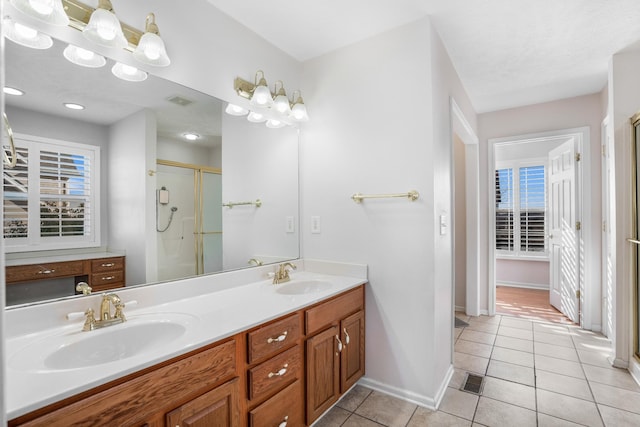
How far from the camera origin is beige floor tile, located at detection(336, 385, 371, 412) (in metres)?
1.96

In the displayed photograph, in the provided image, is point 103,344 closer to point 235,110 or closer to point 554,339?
point 235,110

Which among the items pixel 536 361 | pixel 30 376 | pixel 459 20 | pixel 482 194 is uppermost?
pixel 459 20

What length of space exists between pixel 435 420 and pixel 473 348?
121 cm

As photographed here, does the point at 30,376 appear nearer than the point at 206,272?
Yes

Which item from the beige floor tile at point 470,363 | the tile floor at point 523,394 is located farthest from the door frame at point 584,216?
the beige floor tile at point 470,363

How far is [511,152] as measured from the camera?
5148mm

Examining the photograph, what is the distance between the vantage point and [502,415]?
1867 mm

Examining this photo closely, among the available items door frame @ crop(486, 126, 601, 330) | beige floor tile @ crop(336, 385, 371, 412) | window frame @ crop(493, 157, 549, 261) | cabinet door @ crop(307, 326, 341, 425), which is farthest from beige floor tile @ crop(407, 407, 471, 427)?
window frame @ crop(493, 157, 549, 261)

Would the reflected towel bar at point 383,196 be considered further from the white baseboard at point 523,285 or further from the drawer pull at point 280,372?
the white baseboard at point 523,285

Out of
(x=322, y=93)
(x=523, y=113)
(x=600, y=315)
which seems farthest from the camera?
(x=523, y=113)

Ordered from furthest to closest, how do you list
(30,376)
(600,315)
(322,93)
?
(600,315)
(322,93)
(30,376)

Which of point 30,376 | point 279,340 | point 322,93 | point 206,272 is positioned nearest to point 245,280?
point 206,272

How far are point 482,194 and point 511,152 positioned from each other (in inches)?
79.3

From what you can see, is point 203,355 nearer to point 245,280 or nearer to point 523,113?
point 245,280
